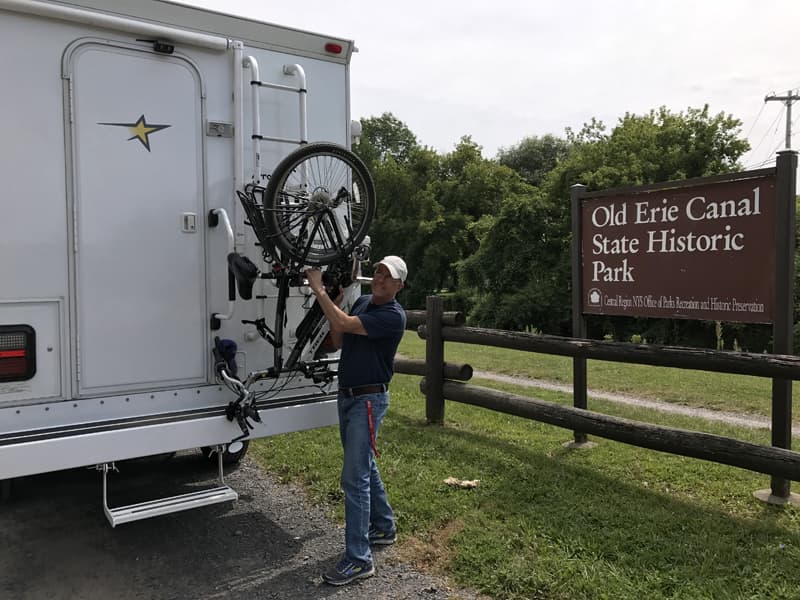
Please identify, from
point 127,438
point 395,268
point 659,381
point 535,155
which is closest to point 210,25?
point 395,268

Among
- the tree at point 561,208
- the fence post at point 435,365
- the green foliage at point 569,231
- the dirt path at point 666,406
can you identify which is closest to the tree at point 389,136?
the green foliage at point 569,231

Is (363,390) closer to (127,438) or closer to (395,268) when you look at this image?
(395,268)

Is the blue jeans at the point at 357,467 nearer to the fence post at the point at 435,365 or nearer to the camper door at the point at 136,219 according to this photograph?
the camper door at the point at 136,219

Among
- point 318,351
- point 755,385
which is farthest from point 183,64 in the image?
point 755,385

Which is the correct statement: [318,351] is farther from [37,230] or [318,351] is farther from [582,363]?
[582,363]

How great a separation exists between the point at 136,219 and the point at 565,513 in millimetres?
3396

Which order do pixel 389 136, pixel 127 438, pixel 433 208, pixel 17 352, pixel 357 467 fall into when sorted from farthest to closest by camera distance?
pixel 389 136 → pixel 433 208 → pixel 357 467 → pixel 127 438 → pixel 17 352

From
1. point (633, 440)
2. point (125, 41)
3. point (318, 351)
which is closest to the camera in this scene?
point (125, 41)

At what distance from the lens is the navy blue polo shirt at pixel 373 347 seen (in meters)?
4.05

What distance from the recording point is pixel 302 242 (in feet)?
14.2

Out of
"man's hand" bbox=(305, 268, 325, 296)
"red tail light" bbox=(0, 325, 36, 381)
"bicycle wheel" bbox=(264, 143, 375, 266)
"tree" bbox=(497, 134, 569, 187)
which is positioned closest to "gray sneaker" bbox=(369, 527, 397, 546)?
"man's hand" bbox=(305, 268, 325, 296)

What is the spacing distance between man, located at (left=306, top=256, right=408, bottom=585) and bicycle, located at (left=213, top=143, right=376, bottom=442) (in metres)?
0.31

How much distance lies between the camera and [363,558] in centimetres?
396

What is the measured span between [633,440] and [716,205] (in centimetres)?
194
